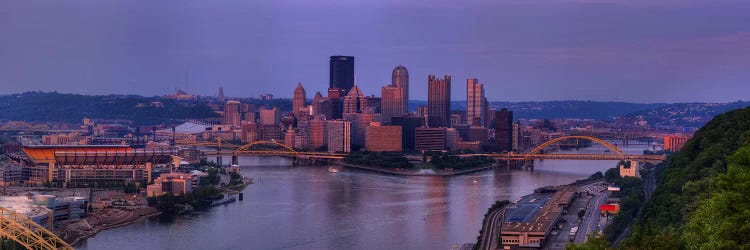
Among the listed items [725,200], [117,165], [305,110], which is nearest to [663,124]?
[305,110]

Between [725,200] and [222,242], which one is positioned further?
[222,242]

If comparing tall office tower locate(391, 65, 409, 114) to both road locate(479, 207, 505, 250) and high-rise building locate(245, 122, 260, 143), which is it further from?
road locate(479, 207, 505, 250)

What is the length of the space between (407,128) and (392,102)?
691cm

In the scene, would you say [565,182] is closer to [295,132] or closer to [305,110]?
[295,132]

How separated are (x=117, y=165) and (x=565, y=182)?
8020 mm

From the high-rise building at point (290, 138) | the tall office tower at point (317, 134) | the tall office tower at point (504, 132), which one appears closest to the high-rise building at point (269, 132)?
the high-rise building at point (290, 138)

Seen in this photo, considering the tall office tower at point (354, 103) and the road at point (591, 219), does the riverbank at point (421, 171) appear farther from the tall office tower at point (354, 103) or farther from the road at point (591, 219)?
the tall office tower at point (354, 103)

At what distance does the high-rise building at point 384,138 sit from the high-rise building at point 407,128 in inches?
28.4

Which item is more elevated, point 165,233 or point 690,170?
point 690,170

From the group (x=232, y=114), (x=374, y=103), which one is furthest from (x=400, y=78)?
(x=232, y=114)

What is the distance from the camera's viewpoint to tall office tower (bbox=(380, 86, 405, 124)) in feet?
128

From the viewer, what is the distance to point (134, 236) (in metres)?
12.4

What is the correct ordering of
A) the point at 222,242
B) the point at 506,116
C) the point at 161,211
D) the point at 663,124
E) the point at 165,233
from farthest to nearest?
the point at 663,124, the point at 506,116, the point at 161,211, the point at 165,233, the point at 222,242

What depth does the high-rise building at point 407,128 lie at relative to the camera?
31977 mm
